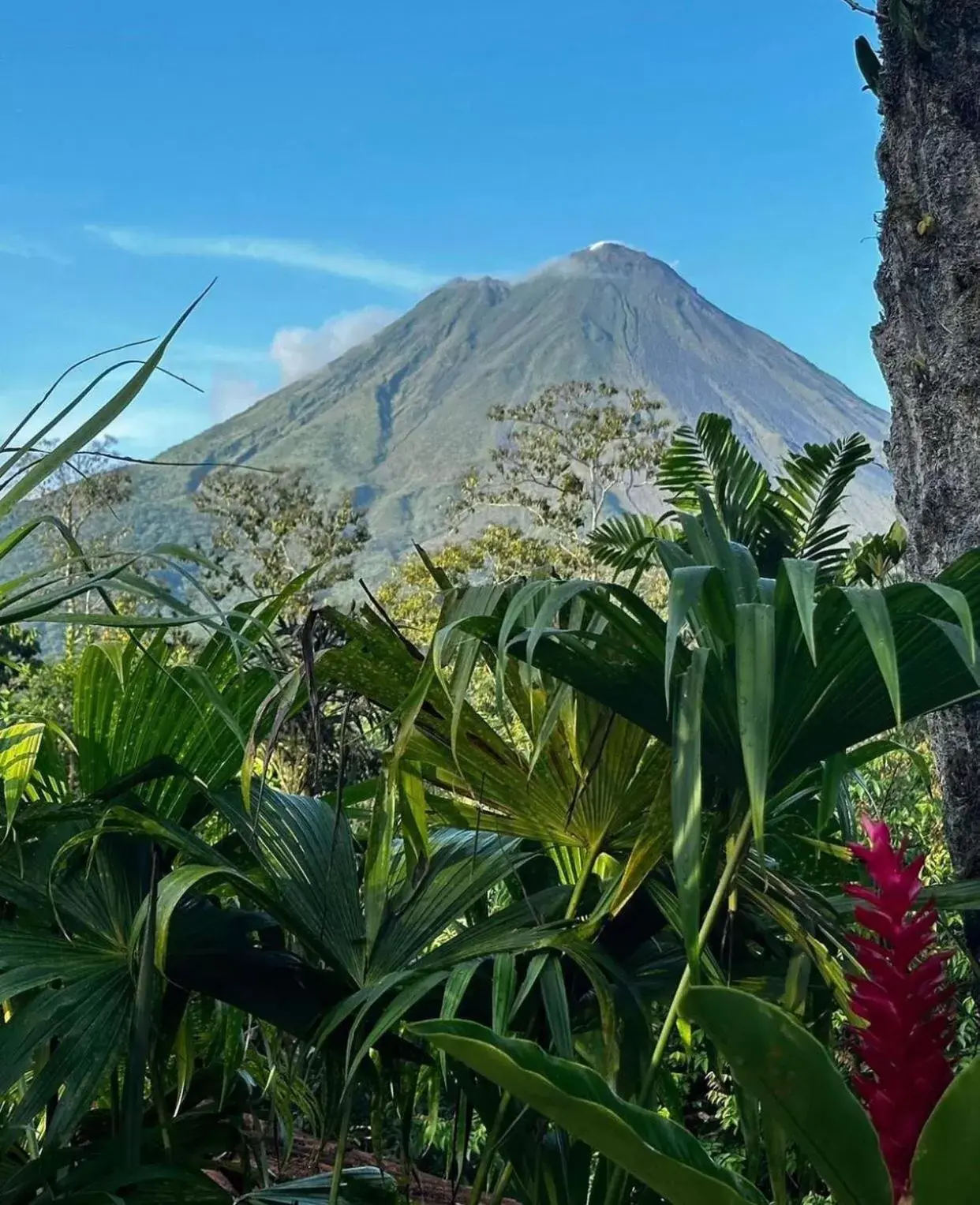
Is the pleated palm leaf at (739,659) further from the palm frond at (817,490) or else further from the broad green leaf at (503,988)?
the palm frond at (817,490)

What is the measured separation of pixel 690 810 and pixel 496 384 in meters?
114

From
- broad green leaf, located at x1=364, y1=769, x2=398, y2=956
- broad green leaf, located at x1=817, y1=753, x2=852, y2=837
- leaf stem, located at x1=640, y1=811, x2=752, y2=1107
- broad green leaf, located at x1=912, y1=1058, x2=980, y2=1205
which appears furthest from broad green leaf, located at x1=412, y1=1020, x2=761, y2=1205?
broad green leaf, located at x1=364, y1=769, x2=398, y2=956

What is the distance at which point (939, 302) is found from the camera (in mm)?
2080

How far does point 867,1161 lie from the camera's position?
0.69 metres

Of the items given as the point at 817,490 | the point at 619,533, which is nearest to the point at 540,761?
the point at 817,490

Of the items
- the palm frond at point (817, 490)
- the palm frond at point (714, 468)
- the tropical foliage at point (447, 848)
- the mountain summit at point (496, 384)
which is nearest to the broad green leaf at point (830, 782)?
the tropical foliage at point (447, 848)

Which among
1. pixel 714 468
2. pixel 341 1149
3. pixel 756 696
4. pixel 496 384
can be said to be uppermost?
pixel 496 384

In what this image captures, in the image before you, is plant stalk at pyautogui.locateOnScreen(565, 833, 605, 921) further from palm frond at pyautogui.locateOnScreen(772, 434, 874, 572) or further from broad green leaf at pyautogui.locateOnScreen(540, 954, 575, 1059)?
palm frond at pyautogui.locateOnScreen(772, 434, 874, 572)

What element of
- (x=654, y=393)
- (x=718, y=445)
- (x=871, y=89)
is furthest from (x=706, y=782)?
(x=654, y=393)

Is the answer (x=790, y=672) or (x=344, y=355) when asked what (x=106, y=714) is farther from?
(x=344, y=355)

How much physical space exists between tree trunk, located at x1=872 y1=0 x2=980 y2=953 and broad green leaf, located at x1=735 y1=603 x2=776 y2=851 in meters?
1.03

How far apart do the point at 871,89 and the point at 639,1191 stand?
1976 mm

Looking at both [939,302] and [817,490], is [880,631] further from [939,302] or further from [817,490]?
[817,490]

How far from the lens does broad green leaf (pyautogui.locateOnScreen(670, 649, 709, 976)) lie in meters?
1.10
